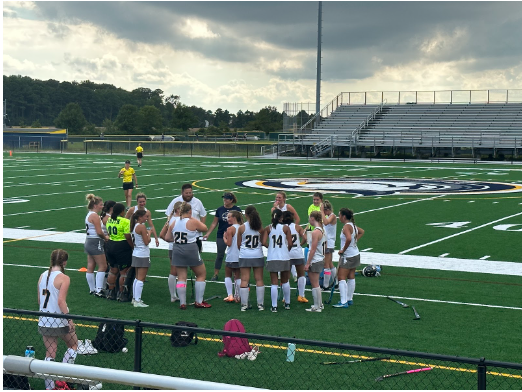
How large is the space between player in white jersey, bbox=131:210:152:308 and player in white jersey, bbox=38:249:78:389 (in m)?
3.44

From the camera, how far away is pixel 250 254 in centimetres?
1159

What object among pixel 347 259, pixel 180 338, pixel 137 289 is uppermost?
pixel 347 259

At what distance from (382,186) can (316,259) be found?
73.8ft

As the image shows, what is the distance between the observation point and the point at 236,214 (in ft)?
38.7

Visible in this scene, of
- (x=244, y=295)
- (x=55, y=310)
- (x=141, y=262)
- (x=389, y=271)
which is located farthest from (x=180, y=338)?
(x=389, y=271)

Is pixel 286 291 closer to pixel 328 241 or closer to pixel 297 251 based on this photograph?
pixel 297 251

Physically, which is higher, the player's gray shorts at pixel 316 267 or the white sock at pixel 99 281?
the player's gray shorts at pixel 316 267

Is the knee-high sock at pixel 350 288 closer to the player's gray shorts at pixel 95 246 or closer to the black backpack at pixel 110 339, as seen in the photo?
the black backpack at pixel 110 339

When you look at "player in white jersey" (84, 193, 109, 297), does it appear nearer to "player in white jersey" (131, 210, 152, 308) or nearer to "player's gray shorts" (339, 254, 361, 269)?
"player in white jersey" (131, 210, 152, 308)

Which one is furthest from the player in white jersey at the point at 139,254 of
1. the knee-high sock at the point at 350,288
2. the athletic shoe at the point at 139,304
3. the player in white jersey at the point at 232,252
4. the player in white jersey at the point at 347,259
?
the knee-high sock at the point at 350,288

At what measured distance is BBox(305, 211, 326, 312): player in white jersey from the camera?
1155 cm

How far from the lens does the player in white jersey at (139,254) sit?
38.9 feet

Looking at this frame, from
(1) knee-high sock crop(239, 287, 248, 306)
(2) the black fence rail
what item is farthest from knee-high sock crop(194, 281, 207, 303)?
(2) the black fence rail

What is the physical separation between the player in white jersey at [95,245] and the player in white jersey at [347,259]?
4.06m
